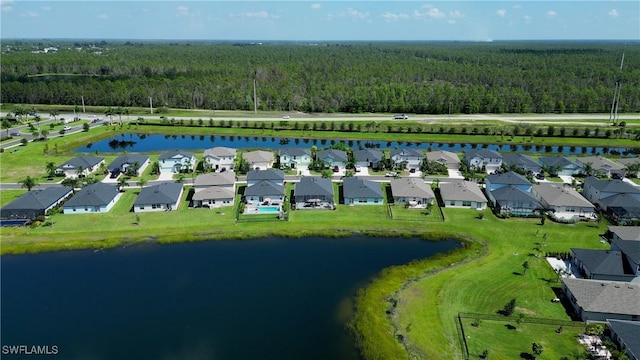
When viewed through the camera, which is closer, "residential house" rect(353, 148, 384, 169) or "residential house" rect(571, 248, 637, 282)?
"residential house" rect(571, 248, 637, 282)

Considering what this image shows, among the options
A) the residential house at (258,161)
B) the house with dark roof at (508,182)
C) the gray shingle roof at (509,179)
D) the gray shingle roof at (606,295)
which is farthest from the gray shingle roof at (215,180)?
the gray shingle roof at (606,295)

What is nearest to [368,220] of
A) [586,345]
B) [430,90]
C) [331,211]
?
[331,211]

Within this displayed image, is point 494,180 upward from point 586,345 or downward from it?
upward

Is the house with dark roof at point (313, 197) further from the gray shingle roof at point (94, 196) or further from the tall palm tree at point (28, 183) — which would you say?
the tall palm tree at point (28, 183)

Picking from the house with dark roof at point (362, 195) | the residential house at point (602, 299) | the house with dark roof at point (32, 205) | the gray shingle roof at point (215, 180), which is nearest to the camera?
the residential house at point (602, 299)

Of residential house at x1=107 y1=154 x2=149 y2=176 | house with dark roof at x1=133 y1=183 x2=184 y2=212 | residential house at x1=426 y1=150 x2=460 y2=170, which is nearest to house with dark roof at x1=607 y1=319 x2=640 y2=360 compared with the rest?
residential house at x1=426 y1=150 x2=460 y2=170

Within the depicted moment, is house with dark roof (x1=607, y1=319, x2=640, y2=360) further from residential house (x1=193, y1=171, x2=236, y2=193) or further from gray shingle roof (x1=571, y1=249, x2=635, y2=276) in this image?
residential house (x1=193, y1=171, x2=236, y2=193)

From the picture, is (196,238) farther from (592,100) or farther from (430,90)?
(592,100)
